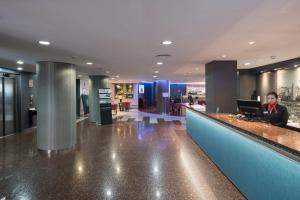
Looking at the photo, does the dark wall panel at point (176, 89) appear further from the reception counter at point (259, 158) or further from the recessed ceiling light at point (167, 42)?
the recessed ceiling light at point (167, 42)

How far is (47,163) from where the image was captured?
552 cm

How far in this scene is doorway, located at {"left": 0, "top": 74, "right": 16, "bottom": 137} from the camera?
9062 mm

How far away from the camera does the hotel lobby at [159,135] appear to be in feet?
9.45

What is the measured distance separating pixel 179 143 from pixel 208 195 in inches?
155

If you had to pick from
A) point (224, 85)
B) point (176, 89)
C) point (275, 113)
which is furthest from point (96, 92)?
point (176, 89)

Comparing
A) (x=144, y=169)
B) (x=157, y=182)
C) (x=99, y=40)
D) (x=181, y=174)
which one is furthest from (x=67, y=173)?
(x=99, y=40)

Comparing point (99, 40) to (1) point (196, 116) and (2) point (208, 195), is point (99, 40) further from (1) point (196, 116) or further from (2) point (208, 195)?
(1) point (196, 116)

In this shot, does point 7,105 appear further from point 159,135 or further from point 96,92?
point 159,135

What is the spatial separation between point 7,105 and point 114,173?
6.92 metres

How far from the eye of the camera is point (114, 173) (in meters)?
4.76

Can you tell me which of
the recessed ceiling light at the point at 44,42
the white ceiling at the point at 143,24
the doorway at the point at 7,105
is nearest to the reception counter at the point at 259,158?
the white ceiling at the point at 143,24

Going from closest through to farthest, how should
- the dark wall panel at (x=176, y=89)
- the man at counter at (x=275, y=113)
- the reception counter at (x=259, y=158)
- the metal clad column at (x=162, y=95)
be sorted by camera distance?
1. the reception counter at (x=259, y=158)
2. the man at counter at (x=275, y=113)
3. the metal clad column at (x=162, y=95)
4. the dark wall panel at (x=176, y=89)

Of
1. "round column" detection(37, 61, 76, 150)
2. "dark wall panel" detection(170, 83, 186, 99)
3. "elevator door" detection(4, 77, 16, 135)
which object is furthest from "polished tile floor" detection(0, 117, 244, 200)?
"dark wall panel" detection(170, 83, 186, 99)

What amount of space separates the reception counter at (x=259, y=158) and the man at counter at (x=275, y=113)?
34.9 inches
